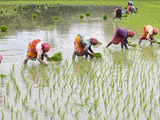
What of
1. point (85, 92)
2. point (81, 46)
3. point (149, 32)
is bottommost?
point (85, 92)

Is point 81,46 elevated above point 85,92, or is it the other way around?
point 81,46

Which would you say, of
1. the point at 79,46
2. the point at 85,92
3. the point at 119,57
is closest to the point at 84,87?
the point at 85,92

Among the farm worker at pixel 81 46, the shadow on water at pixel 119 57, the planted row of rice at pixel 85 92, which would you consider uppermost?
the farm worker at pixel 81 46

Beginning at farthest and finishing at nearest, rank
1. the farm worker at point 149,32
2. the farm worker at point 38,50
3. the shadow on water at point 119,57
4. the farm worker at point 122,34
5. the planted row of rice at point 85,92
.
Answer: the farm worker at point 149,32 < the farm worker at point 122,34 < the shadow on water at point 119,57 < the farm worker at point 38,50 < the planted row of rice at point 85,92

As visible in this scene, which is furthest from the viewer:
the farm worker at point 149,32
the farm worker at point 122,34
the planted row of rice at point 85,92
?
the farm worker at point 149,32

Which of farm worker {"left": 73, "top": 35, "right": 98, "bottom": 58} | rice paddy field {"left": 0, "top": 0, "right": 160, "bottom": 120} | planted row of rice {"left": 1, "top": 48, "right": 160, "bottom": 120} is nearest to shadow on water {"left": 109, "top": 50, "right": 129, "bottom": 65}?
rice paddy field {"left": 0, "top": 0, "right": 160, "bottom": 120}

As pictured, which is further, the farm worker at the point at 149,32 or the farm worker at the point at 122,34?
the farm worker at the point at 149,32

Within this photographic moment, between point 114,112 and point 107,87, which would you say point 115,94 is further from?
point 114,112

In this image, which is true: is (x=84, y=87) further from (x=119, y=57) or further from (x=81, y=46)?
(x=119, y=57)

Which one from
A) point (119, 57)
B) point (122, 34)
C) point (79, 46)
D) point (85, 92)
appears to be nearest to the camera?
point (85, 92)

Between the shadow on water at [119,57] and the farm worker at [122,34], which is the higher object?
the farm worker at [122,34]

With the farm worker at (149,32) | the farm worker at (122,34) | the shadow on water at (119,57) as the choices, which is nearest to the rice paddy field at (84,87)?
the shadow on water at (119,57)

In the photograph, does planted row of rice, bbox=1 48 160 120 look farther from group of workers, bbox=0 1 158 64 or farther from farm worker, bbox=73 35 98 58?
farm worker, bbox=73 35 98 58

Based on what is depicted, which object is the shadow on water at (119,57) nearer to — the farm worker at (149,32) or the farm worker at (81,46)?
the farm worker at (81,46)
